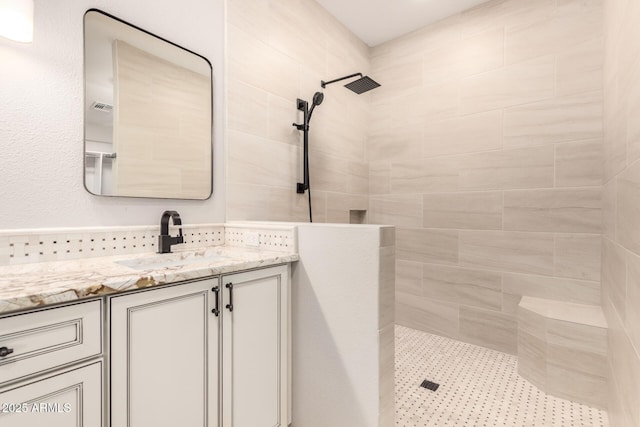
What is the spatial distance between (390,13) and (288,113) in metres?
1.27

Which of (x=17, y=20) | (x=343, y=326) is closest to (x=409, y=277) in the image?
(x=343, y=326)

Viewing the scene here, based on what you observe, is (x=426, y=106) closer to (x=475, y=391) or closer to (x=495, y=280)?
(x=495, y=280)

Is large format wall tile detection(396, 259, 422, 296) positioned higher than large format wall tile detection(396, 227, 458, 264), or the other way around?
large format wall tile detection(396, 227, 458, 264)

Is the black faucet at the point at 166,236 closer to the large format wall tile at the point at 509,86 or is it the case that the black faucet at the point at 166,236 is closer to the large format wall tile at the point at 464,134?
the large format wall tile at the point at 464,134

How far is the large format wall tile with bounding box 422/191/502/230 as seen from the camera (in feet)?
7.84

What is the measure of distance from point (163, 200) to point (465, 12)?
2.67m

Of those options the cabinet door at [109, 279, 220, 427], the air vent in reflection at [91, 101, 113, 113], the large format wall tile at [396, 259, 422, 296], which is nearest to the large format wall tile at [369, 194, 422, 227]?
the large format wall tile at [396, 259, 422, 296]

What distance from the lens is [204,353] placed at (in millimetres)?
1155

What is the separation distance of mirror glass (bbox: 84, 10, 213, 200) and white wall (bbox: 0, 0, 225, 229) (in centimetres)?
4

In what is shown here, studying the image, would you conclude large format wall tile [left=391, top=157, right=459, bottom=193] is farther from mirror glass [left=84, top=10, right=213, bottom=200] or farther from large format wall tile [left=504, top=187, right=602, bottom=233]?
mirror glass [left=84, top=10, right=213, bottom=200]

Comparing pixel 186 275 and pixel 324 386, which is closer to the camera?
pixel 186 275

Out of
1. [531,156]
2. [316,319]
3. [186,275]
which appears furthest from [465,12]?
[186,275]

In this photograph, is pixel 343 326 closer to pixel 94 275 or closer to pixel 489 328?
pixel 94 275

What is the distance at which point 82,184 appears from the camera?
134cm
